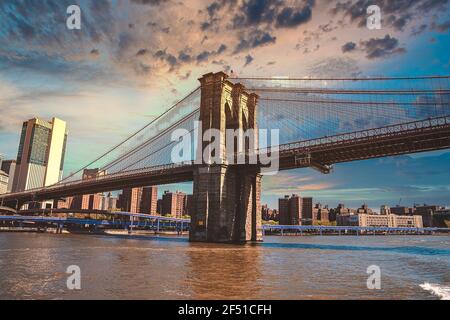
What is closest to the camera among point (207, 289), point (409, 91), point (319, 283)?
point (207, 289)

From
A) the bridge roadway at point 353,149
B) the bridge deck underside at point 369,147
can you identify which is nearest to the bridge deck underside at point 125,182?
the bridge roadway at point 353,149

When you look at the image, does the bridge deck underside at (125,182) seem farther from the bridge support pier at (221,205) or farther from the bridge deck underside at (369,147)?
the bridge deck underside at (369,147)

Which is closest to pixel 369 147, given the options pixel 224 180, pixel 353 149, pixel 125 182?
pixel 353 149

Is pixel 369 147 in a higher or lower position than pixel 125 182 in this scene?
higher

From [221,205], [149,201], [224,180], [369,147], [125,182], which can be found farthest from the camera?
[149,201]

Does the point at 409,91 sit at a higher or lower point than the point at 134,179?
higher

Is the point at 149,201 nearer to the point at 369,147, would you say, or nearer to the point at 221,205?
the point at 221,205

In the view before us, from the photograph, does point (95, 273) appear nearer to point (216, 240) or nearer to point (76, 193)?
point (216, 240)

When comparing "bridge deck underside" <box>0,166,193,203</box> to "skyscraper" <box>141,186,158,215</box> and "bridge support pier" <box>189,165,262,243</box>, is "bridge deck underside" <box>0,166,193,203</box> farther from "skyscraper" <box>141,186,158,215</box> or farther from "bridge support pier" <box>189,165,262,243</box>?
"skyscraper" <box>141,186,158,215</box>
